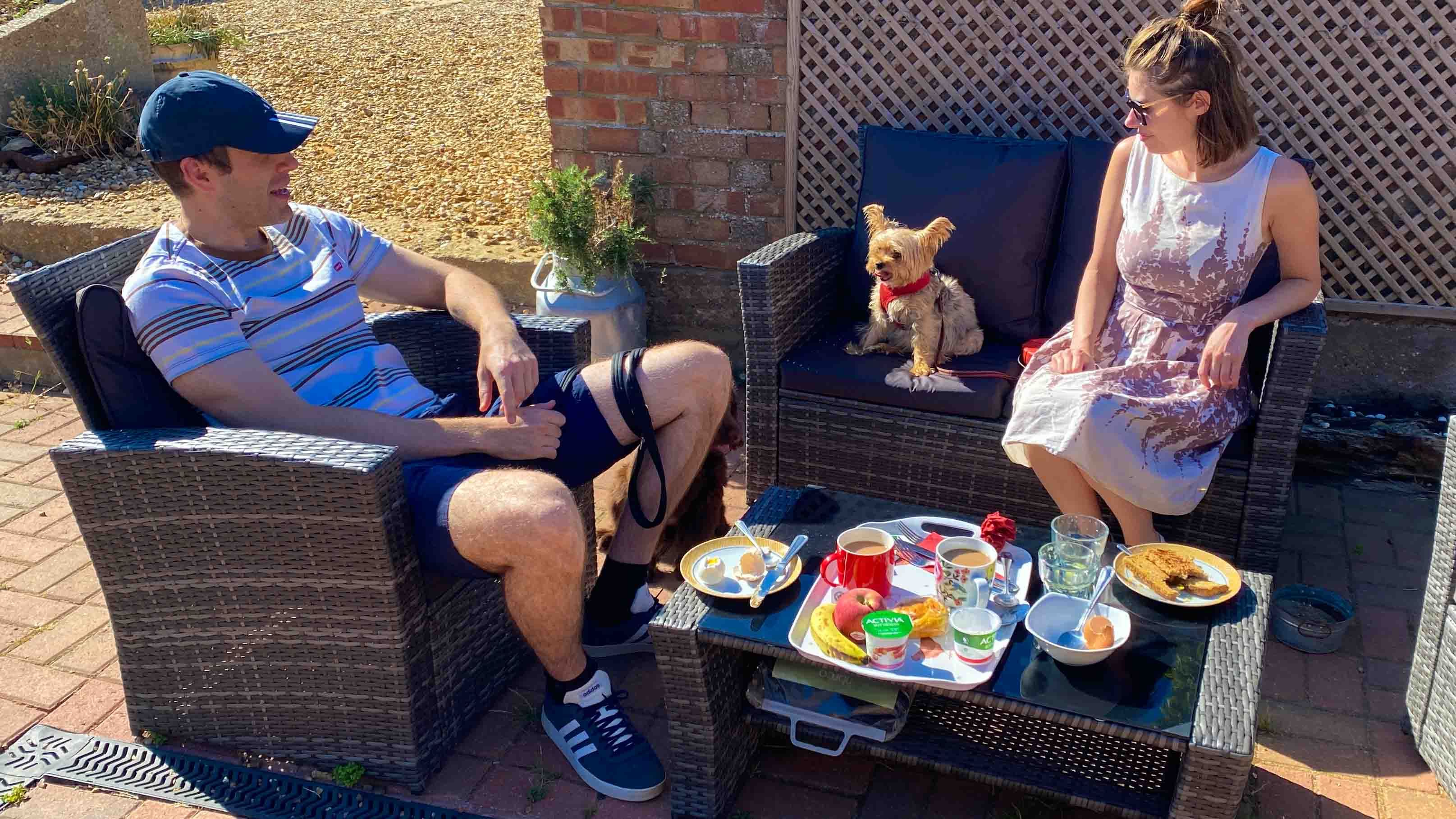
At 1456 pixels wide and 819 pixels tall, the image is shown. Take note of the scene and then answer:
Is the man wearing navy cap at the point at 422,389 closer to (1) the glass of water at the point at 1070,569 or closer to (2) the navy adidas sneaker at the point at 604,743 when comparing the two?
(2) the navy adidas sneaker at the point at 604,743

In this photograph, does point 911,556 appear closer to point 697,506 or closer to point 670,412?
point 670,412

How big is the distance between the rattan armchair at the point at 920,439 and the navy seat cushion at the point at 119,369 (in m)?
1.69

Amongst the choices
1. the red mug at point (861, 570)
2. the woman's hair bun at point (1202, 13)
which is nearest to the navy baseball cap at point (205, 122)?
the red mug at point (861, 570)

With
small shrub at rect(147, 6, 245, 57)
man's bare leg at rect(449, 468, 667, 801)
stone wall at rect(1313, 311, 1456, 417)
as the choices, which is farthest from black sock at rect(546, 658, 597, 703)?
small shrub at rect(147, 6, 245, 57)

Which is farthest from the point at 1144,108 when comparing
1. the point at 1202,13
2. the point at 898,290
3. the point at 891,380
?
the point at 891,380

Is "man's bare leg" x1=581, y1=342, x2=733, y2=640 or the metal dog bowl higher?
"man's bare leg" x1=581, y1=342, x2=733, y2=640

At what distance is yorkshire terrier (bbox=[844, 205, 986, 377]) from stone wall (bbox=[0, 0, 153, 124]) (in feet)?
19.0

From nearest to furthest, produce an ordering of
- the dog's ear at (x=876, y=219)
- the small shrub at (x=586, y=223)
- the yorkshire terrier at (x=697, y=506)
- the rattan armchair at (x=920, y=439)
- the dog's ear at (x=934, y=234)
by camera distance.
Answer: the rattan armchair at (x=920, y=439) < the yorkshire terrier at (x=697, y=506) < the dog's ear at (x=934, y=234) < the dog's ear at (x=876, y=219) < the small shrub at (x=586, y=223)

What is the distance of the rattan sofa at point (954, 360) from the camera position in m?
3.36

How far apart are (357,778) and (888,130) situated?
273 centimetres

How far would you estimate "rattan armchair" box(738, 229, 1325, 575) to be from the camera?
10.0 feet

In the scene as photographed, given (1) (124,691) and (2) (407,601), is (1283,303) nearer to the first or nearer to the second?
(2) (407,601)

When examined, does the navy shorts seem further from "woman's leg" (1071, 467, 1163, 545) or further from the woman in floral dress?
"woman's leg" (1071, 467, 1163, 545)

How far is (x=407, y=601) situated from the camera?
2.50 m
